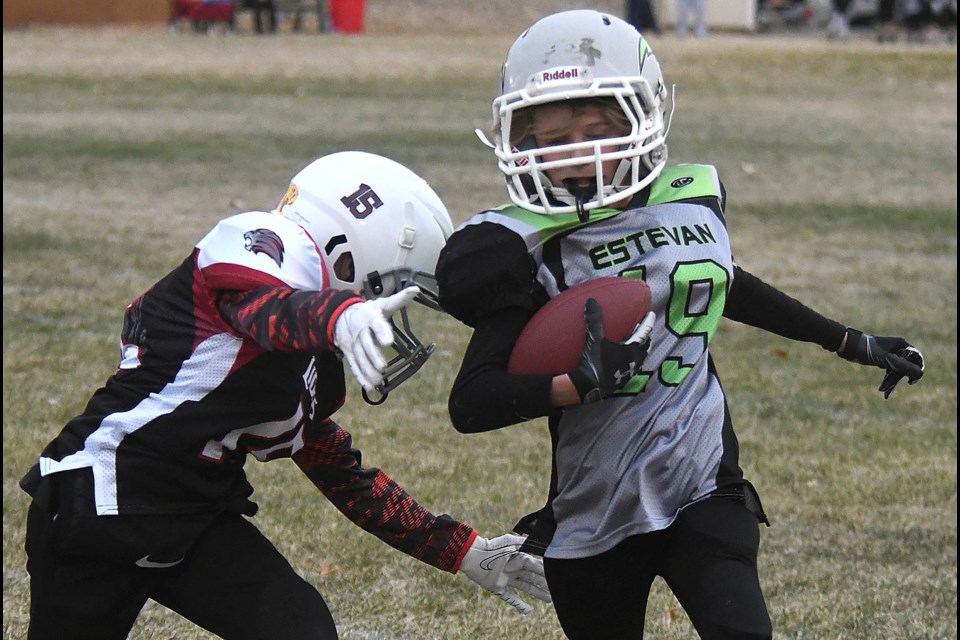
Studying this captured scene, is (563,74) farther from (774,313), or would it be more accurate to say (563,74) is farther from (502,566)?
(502,566)

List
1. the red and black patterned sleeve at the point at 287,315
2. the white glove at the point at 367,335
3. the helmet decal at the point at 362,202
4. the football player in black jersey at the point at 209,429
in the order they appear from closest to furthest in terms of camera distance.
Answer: the white glove at the point at 367,335 → the red and black patterned sleeve at the point at 287,315 → the football player in black jersey at the point at 209,429 → the helmet decal at the point at 362,202

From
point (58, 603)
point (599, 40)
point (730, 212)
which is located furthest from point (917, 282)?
point (58, 603)

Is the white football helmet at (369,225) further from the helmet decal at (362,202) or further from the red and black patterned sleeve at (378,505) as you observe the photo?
the red and black patterned sleeve at (378,505)

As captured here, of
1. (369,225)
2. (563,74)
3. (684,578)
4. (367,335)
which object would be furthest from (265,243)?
(684,578)

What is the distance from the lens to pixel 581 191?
2.71m

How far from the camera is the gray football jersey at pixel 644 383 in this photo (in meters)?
2.75

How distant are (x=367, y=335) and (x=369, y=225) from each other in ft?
2.04

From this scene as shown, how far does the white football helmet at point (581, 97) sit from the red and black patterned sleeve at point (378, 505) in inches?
29.8

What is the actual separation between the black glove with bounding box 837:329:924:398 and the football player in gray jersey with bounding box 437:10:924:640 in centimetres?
A: 44

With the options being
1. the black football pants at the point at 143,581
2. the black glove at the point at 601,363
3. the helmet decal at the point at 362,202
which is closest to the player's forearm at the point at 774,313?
the black glove at the point at 601,363

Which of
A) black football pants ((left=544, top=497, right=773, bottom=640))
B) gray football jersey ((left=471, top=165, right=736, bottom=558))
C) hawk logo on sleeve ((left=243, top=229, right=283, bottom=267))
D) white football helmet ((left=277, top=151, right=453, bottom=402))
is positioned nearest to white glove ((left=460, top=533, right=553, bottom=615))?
black football pants ((left=544, top=497, right=773, bottom=640))

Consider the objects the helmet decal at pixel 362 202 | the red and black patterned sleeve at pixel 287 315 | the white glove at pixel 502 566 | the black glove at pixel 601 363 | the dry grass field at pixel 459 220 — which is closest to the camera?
the red and black patterned sleeve at pixel 287 315

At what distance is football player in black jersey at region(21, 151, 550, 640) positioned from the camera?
2.70 m

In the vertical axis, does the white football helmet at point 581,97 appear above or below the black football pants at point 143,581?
above
